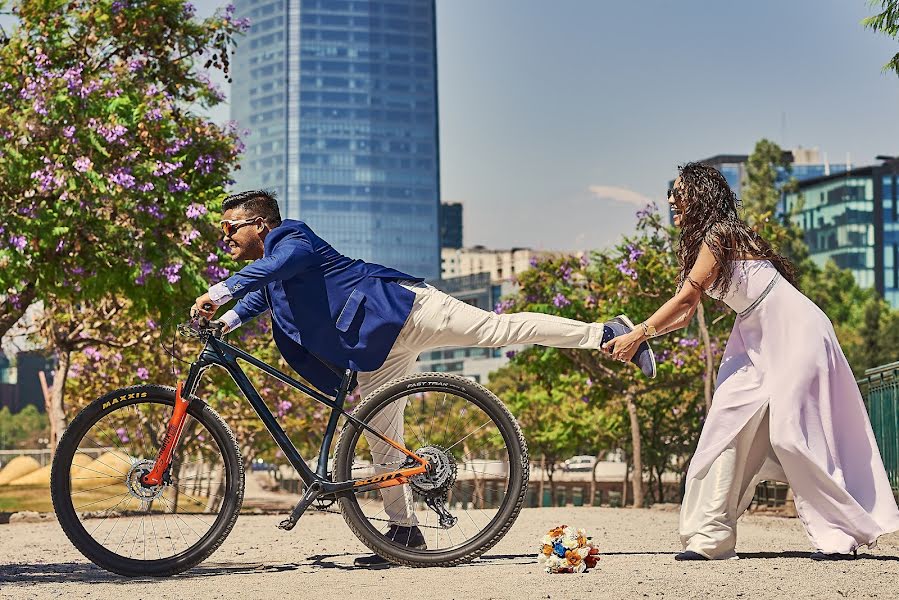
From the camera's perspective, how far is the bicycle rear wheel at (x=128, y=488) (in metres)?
6.32

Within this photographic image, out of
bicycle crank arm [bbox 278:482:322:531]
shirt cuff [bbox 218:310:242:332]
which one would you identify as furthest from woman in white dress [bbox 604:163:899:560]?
shirt cuff [bbox 218:310:242:332]

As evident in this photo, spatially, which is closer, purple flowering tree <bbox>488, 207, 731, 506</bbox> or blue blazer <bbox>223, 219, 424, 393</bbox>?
blue blazer <bbox>223, 219, 424, 393</bbox>

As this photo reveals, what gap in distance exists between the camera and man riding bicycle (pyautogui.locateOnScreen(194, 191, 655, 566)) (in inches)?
246

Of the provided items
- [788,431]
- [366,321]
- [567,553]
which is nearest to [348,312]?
[366,321]

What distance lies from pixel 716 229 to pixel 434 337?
1.45m

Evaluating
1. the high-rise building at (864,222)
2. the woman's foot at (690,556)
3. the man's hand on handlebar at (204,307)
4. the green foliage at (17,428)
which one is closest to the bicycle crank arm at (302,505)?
the man's hand on handlebar at (204,307)

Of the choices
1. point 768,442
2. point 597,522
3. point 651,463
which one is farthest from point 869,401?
point 651,463

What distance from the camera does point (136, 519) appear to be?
7207 millimetres

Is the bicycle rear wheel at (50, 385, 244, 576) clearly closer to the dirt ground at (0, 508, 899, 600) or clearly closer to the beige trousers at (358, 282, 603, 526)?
the dirt ground at (0, 508, 899, 600)

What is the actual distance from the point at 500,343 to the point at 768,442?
1.44 meters

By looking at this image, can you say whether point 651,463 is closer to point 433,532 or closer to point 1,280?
point 1,280

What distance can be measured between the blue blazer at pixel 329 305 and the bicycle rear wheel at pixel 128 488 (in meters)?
0.62

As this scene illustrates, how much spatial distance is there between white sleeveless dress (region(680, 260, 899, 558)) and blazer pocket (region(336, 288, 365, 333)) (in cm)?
176

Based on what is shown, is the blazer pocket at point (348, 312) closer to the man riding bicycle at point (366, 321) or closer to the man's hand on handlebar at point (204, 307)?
the man riding bicycle at point (366, 321)
